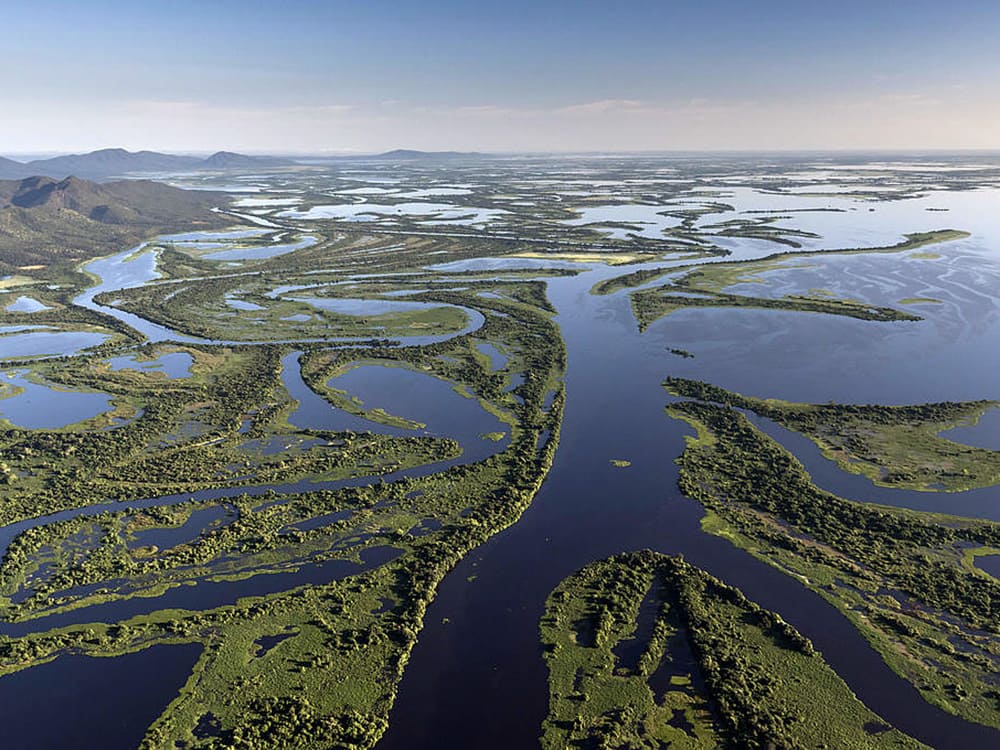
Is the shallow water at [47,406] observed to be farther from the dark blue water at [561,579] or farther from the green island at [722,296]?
the green island at [722,296]

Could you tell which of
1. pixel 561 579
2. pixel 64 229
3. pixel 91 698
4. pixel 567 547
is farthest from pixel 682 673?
pixel 64 229

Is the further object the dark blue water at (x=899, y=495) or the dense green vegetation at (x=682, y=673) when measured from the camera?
the dark blue water at (x=899, y=495)

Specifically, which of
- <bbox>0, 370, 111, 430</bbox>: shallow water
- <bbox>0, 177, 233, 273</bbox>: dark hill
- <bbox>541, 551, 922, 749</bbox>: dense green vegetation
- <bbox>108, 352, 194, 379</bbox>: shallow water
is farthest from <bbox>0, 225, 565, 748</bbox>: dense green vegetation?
<bbox>0, 177, 233, 273</bbox>: dark hill

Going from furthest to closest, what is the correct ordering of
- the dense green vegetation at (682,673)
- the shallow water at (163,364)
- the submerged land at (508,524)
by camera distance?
1. the shallow water at (163,364)
2. the submerged land at (508,524)
3. the dense green vegetation at (682,673)

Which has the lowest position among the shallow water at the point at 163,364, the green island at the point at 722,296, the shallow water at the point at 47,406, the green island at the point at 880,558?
the green island at the point at 880,558

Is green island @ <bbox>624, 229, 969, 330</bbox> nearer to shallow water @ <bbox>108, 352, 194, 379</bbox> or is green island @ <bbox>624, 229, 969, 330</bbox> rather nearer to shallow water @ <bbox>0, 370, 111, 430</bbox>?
shallow water @ <bbox>108, 352, 194, 379</bbox>

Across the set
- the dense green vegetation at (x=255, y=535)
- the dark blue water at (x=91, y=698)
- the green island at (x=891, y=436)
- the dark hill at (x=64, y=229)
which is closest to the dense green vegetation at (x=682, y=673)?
the dense green vegetation at (x=255, y=535)

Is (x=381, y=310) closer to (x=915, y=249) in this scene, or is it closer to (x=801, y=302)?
(x=801, y=302)
